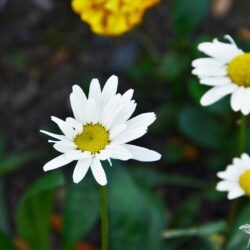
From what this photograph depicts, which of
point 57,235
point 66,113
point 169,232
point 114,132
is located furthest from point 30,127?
point 114,132

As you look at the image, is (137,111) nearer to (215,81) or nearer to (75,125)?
(215,81)

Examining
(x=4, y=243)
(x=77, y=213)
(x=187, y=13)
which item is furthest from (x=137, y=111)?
(x=4, y=243)

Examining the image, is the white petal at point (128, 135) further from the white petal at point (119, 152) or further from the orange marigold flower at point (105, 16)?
the orange marigold flower at point (105, 16)

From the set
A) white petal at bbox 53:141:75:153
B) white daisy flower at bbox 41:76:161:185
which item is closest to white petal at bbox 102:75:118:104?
white daisy flower at bbox 41:76:161:185

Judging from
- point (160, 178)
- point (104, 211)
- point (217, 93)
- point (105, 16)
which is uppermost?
point (105, 16)

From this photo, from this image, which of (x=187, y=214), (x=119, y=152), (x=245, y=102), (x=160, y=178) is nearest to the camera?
(x=119, y=152)

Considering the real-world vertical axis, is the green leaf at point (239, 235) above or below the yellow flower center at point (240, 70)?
below

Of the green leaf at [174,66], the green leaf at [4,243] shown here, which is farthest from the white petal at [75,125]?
the green leaf at [174,66]
